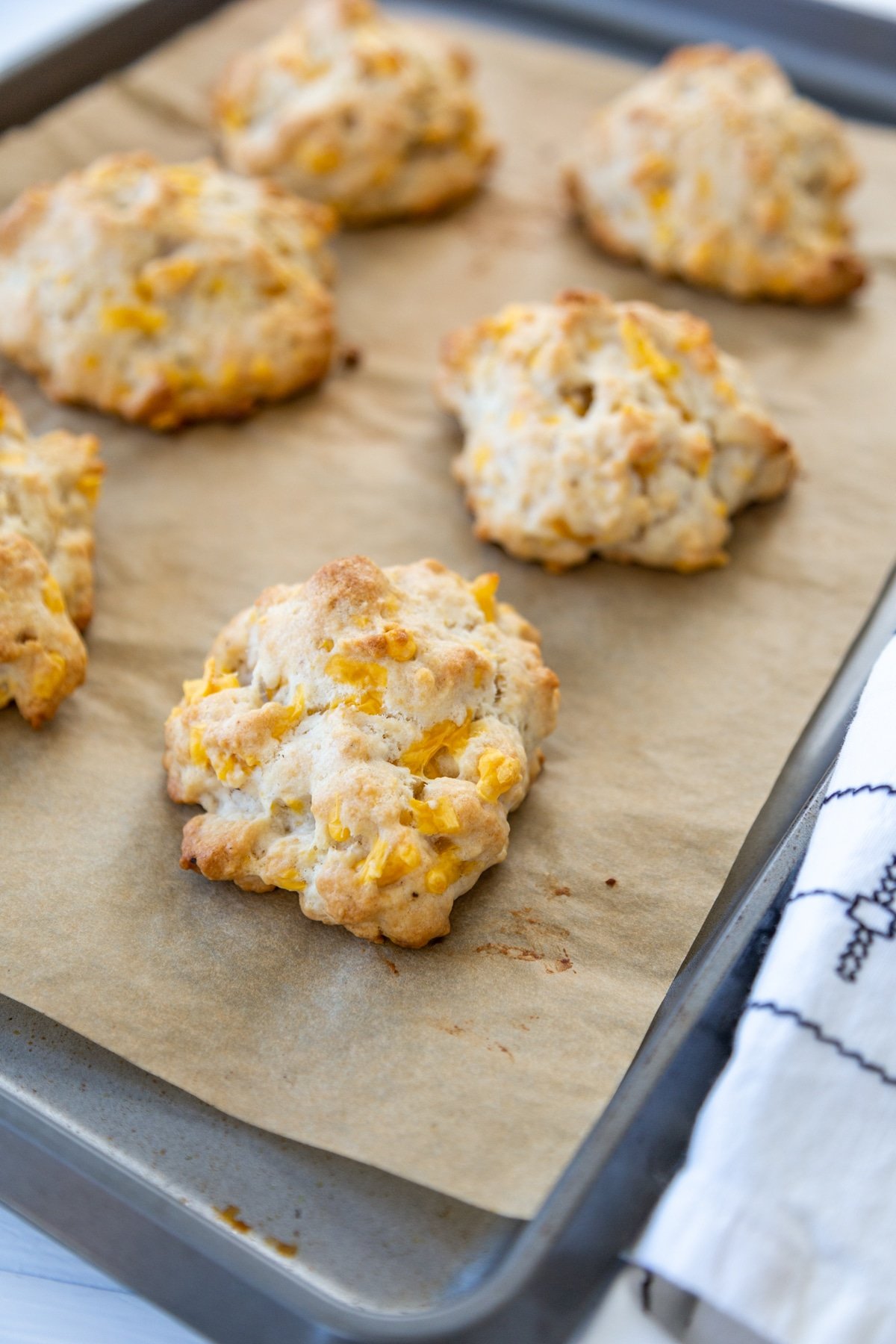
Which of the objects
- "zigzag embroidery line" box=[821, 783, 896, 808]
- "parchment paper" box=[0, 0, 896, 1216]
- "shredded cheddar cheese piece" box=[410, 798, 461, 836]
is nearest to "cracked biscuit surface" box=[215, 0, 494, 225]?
"parchment paper" box=[0, 0, 896, 1216]

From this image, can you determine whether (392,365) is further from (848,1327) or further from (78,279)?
(848,1327)

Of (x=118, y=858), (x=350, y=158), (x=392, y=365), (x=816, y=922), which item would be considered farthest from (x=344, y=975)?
(x=350, y=158)

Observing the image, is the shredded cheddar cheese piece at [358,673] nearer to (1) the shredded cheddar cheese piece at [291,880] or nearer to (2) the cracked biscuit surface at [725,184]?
(1) the shredded cheddar cheese piece at [291,880]

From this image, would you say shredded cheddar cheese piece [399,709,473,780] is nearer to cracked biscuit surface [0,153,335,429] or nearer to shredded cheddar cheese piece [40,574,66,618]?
shredded cheddar cheese piece [40,574,66,618]

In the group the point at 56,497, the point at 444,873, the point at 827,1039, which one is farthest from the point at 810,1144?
the point at 56,497

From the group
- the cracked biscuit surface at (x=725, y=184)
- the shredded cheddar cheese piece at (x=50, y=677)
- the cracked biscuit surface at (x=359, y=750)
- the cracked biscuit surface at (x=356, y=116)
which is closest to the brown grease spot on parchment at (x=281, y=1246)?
the cracked biscuit surface at (x=359, y=750)

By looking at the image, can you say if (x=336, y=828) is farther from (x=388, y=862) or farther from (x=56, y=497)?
(x=56, y=497)
